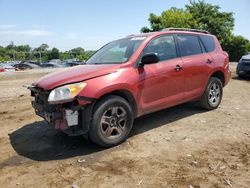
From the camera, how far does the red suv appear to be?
4777mm

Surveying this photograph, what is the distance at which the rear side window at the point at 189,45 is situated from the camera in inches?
255

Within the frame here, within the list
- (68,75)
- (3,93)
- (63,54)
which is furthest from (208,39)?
(63,54)

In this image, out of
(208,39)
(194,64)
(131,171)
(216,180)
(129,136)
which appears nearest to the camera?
(216,180)

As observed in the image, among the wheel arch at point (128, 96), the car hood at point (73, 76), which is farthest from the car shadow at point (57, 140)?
the car hood at point (73, 76)

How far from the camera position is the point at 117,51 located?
6.04 metres

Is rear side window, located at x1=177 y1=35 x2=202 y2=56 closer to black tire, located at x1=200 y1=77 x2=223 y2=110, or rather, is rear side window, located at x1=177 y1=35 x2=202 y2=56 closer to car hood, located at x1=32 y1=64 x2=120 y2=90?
black tire, located at x1=200 y1=77 x2=223 y2=110

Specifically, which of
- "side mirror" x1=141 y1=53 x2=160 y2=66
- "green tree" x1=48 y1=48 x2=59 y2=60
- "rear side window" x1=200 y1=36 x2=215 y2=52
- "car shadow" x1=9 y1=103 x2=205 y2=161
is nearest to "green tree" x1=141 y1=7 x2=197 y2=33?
"rear side window" x1=200 y1=36 x2=215 y2=52

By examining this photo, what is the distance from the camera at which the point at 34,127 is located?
21.1 feet

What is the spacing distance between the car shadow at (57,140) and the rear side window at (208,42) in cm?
136

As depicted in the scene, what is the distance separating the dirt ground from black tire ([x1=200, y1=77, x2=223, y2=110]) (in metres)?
0.21

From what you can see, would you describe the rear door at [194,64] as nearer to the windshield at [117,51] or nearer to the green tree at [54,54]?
the windshield at [117,51]

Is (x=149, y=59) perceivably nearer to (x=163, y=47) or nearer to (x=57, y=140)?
(x=163, y=47)

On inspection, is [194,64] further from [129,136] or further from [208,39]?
[129,136]

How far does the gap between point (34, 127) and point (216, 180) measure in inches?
152
